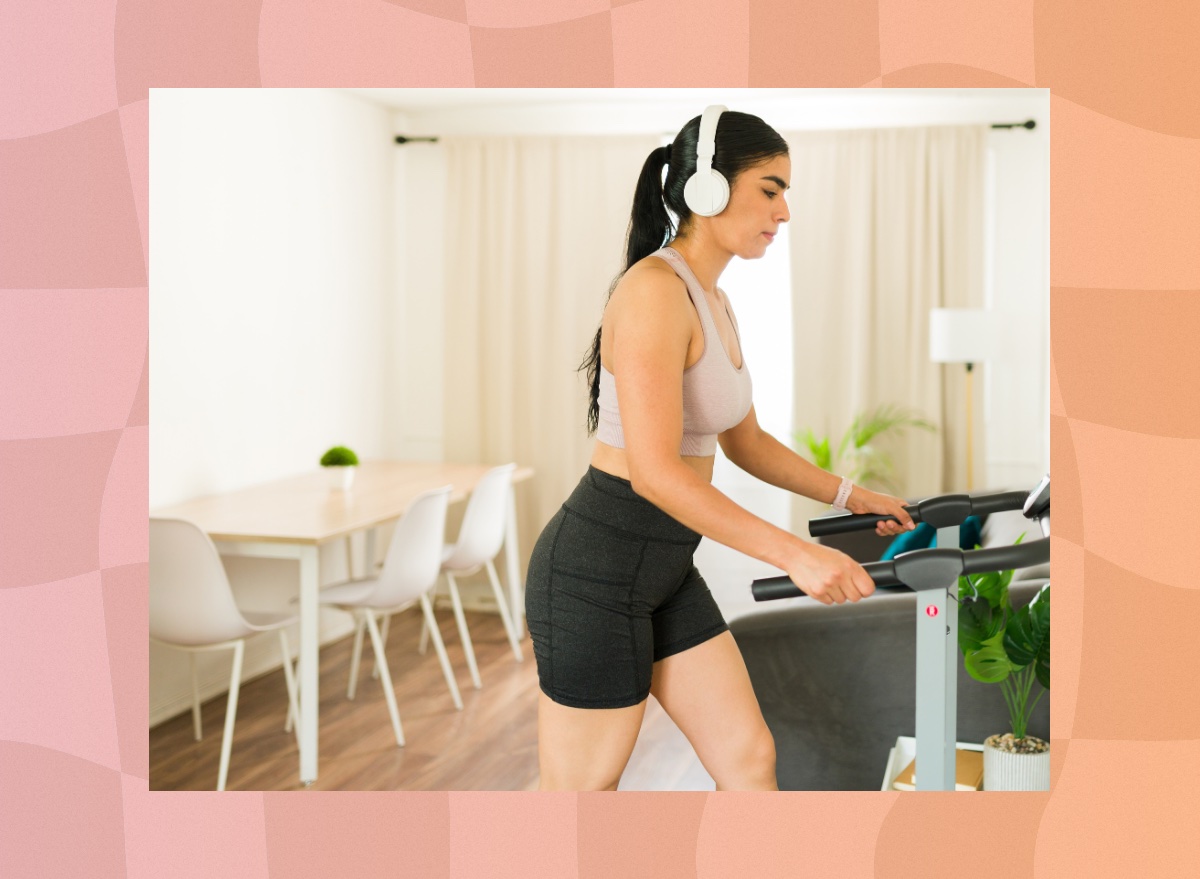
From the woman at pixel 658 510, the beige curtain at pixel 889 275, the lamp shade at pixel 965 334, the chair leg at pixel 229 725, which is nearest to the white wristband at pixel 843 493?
the woman at pixel 658 510

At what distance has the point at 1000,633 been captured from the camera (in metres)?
1.78

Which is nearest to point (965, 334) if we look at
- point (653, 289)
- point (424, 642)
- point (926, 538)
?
point (926, 538)

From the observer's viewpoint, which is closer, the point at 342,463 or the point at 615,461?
the point at 615,461

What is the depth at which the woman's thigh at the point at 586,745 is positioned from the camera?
1.41 metres

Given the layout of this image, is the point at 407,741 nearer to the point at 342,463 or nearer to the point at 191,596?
the point at 191,596

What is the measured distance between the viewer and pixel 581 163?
483cm

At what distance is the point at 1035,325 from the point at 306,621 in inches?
131

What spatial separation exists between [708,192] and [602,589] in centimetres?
52

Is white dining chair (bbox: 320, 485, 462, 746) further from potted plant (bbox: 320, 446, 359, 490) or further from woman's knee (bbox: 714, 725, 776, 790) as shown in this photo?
woman's knee (bbox: 714, 725, 776, 790)

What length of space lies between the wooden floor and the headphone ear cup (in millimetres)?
1865

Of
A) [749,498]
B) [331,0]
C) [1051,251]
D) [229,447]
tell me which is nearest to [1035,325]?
[749,498]

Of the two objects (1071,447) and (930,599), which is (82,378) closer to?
(930,599)

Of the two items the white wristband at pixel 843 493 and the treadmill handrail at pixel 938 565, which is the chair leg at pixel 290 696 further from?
the treadmill handrail at pixel 938 565

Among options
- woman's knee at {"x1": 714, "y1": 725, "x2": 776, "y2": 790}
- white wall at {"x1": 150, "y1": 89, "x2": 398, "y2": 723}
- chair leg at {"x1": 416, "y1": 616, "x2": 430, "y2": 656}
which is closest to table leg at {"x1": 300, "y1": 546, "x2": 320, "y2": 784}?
white wall at {"x1": 150, "y1": 89, "x2": 398, "y2": 723}
